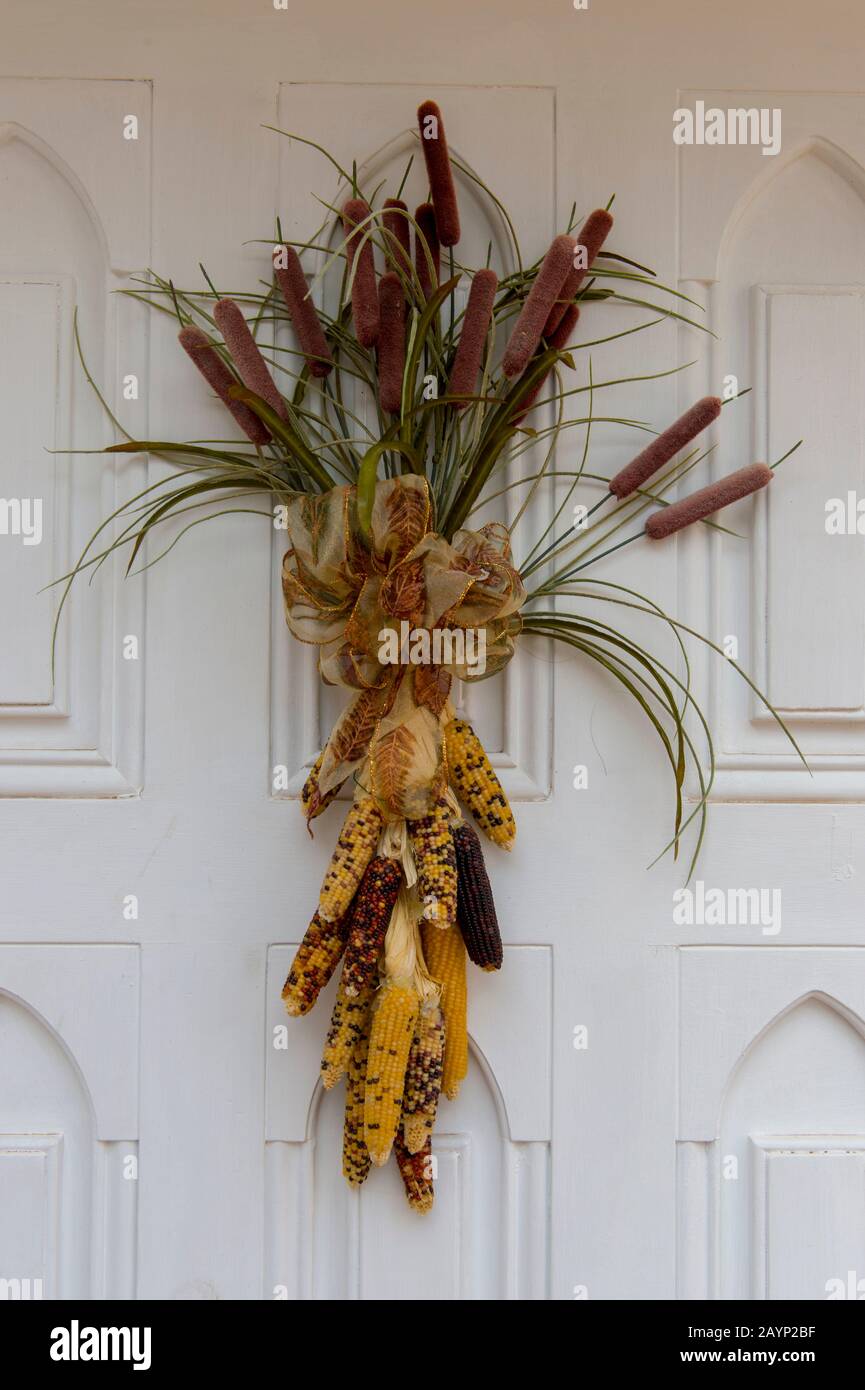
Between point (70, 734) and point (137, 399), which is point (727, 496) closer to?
point (137, 399)

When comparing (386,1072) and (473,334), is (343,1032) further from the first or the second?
(473,334)

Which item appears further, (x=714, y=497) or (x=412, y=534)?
(x=714, y=497)

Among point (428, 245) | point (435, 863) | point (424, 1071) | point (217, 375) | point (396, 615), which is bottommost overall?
point (424, 1071)

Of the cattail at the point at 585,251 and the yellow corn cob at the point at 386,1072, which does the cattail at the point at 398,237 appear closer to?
the cattail at the point at 585,251

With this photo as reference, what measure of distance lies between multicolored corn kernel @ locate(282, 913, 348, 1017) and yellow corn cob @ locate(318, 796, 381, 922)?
2 centimetres

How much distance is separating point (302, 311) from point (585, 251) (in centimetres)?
31

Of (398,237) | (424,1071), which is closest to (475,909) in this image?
(424,1071)

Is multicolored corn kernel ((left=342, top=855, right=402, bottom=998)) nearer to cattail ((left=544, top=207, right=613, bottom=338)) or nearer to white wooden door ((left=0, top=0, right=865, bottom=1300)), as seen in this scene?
white wooden door ((left=0, top=0, right=865, bottom=1300))

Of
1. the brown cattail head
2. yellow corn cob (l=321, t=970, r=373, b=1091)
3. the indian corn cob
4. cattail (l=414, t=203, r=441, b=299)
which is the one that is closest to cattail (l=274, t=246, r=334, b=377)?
cattail (l=414, t=203, r=441, b=299)

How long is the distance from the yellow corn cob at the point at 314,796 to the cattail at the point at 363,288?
0.43 metres

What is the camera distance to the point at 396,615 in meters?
0.90

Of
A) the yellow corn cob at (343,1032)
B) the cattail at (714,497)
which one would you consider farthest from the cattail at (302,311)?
the yellow corn cob at (343,1032)

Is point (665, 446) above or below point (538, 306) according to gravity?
below

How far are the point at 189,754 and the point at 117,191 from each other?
2.07 ft
